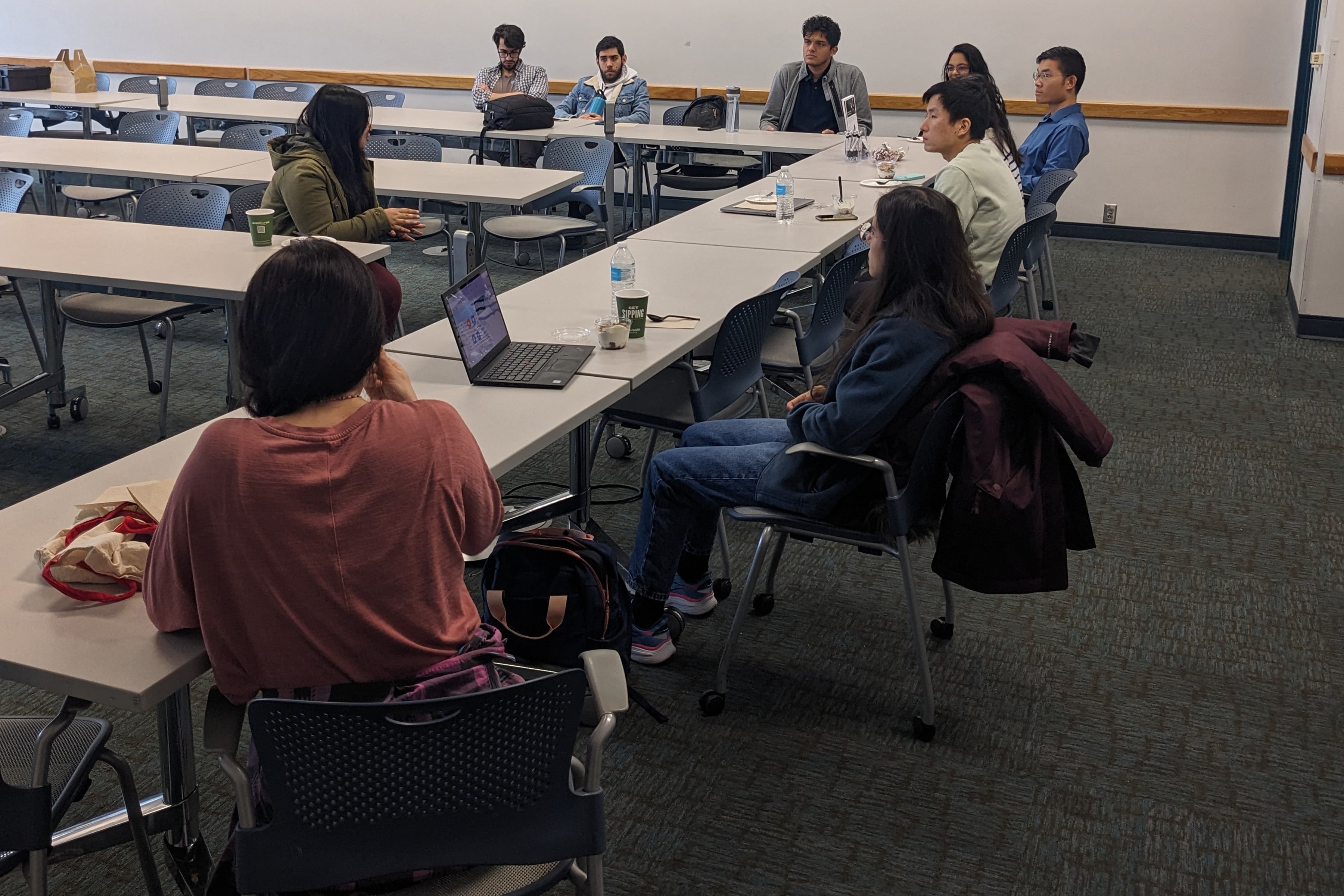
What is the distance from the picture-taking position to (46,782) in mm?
1480

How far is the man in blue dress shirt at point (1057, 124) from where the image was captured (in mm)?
5730

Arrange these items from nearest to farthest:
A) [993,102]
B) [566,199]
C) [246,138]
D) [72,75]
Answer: [993,102], [566,199], [246,138], [72,75]

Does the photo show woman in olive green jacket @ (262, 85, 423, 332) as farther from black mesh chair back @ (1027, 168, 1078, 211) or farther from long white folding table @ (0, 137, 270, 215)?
black mesh chair back @ (1027, 168, 1078, 211)

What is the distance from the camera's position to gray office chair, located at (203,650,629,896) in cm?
132

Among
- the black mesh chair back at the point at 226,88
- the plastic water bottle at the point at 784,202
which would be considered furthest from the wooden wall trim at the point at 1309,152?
the black mesh chair back at the point at 226,88

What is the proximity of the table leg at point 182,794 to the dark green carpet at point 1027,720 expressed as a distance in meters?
0.32

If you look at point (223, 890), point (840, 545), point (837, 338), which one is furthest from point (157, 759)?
point (837, 338)

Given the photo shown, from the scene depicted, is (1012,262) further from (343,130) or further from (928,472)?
(343,130)

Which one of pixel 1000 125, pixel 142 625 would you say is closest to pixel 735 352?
pixel 142 625

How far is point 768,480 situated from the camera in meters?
2.51

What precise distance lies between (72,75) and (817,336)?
6.33 metres

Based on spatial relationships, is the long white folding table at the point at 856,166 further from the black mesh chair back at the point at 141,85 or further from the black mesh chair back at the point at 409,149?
the black mesh chair back at the point at 141,85

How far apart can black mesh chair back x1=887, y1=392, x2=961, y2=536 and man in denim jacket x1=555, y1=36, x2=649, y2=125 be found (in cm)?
537

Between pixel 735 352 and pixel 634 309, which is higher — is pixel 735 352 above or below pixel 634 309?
below
